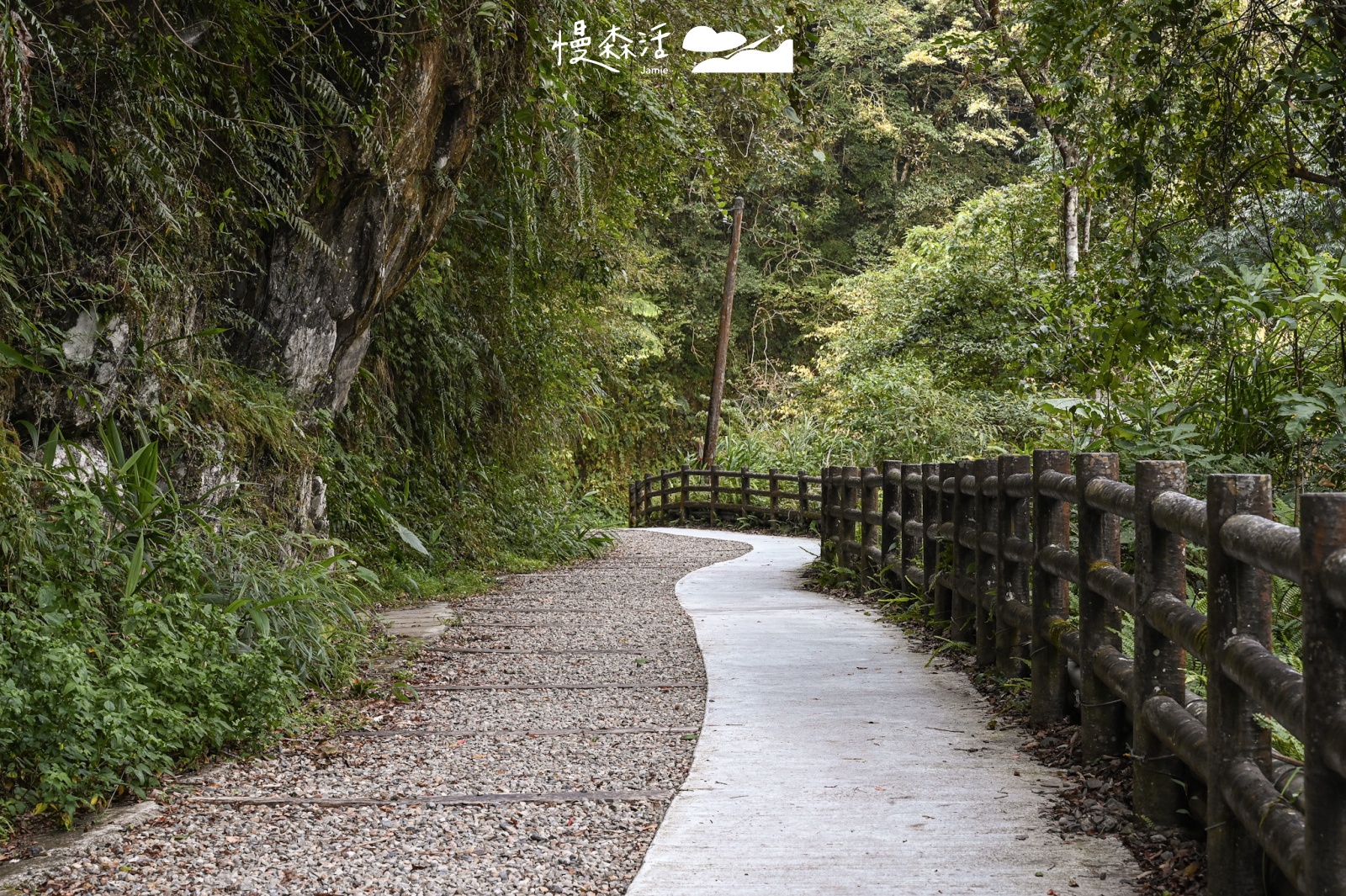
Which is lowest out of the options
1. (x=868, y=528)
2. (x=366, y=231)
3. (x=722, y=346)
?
(x=868, y=528)

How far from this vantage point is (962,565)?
6738 millimetres

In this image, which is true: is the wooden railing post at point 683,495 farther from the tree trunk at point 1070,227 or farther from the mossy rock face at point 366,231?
the mossy rock face at point 366,231

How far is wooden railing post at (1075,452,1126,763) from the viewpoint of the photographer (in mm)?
4094

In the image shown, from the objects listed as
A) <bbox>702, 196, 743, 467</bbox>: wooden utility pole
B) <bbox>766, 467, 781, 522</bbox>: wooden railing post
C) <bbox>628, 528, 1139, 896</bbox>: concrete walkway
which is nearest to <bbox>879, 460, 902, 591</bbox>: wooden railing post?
<bbox>628, 528, 1139, 896</bbox>: concrete walkway

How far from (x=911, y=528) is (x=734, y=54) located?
14.9 feet

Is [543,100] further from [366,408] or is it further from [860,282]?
[860,282]

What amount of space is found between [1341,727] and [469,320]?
31.5 ft

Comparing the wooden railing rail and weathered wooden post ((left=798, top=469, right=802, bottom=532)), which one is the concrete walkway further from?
weathered wooden post ((left=798, top=469, right=802, bottom=532))

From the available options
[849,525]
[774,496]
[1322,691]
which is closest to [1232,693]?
[1322,691]

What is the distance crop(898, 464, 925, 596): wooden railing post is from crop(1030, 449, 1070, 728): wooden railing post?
3206mm

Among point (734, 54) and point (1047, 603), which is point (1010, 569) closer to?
point (1047, 603)

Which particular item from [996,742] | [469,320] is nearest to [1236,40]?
[996,742]

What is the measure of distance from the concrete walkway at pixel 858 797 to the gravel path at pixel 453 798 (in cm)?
18

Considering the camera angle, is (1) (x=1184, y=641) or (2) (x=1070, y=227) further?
(2) (x=1070, y=227)
